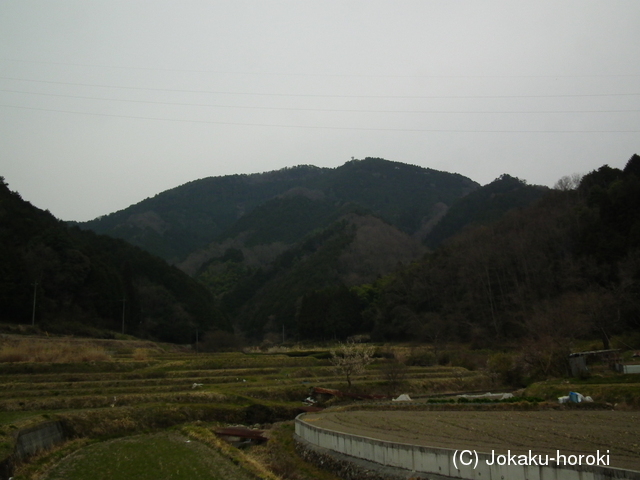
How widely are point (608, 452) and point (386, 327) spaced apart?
56.1m

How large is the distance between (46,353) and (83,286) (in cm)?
2886

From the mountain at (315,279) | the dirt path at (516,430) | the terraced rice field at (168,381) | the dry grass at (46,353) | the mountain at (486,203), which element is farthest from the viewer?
the mountain at (486,203)

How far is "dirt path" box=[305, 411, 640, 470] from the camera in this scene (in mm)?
10484

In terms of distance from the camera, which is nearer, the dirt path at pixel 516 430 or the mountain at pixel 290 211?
the dirt path at pixel 516 430

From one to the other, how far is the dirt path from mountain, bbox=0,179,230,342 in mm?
38278

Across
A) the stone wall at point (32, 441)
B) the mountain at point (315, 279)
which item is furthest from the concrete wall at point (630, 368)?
the mountain at point (315, 279)

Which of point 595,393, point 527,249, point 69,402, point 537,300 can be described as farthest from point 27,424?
point 527,249

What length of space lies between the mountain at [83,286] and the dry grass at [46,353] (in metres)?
15.0

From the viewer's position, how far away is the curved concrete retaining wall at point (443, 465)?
314 inches

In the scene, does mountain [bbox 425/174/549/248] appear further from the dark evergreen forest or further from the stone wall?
the stone wall

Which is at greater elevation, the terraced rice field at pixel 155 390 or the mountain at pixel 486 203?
the mountain at pixel 486 203

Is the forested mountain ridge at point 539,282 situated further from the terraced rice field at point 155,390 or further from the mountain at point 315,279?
the terraced rice field at point 155,390

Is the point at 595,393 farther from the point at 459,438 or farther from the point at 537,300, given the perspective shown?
the point at 537,300

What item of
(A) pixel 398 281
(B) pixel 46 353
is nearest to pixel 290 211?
(A) pixel 398 281
